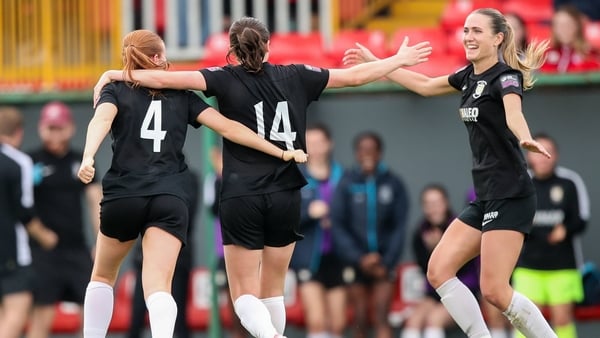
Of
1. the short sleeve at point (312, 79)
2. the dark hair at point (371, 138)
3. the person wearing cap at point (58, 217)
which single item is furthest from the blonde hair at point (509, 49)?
the person wearing cap at point (58, 217)

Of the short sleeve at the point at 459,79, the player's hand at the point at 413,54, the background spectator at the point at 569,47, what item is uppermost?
the background spectator at the point at 569,47

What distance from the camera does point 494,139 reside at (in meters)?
8.09

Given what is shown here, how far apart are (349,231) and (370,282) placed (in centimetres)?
51

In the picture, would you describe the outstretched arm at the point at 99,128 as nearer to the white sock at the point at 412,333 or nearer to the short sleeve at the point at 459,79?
the short sleeve at the point at 459,79

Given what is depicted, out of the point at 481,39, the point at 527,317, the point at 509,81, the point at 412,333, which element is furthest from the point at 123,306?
the point at 509,81

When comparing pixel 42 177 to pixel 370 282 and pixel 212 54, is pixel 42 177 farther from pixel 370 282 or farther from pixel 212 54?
pixel 370 282

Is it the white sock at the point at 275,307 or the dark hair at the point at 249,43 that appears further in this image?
the white sock at the point at 275,307

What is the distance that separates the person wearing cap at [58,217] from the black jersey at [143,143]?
14.2 ft

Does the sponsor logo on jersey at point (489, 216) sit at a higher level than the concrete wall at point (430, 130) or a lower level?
lower

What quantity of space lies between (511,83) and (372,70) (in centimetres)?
88

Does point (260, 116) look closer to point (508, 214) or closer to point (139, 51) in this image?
point (139, 51)

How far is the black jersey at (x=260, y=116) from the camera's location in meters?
8.09

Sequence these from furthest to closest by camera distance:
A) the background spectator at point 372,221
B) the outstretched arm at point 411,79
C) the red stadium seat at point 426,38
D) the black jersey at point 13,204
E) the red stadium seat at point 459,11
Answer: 1. the red stadium seat at point 459,11
2. the red stadium seat at point 426,38
3. the background spectator at point 372,221
4. the black jersey at point 13,204
5. the outstretched arm at point 411,79

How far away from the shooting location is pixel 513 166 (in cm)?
810
